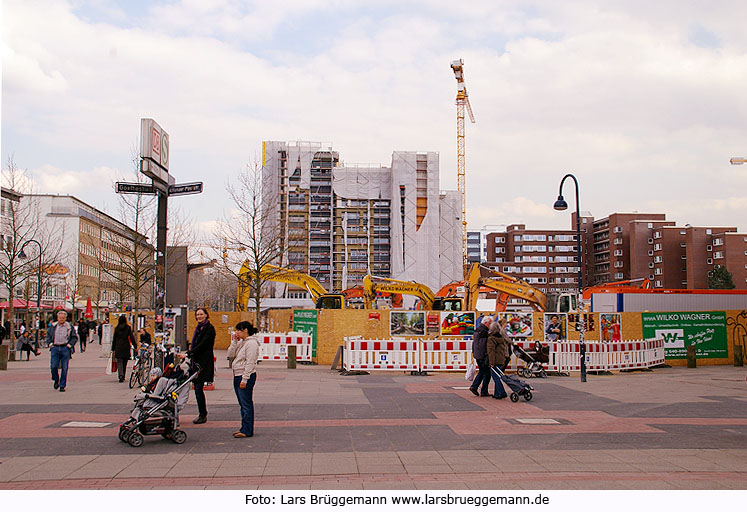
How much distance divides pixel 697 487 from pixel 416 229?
99021 mm

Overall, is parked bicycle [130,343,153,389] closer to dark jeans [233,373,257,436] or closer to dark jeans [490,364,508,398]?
dark jeans [233,373,257,436]

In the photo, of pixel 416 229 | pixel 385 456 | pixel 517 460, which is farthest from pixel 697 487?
pixel 416 229

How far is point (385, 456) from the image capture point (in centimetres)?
789

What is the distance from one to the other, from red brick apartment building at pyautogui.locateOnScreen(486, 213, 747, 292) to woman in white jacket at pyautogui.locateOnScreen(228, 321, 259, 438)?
334 ft

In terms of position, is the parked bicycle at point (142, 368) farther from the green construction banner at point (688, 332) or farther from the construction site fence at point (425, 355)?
the green construction banner at point (688, 332)

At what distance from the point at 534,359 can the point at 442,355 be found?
108 inches

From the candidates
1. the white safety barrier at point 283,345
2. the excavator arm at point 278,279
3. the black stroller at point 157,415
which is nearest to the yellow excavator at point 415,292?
the excavator arm at point 278,279

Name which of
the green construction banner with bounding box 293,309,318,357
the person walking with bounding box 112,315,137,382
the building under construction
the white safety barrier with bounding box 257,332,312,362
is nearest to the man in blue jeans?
the person walking with bounding box 112,315,137,382

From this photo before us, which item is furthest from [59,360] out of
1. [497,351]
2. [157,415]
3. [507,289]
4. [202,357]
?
[507,289]

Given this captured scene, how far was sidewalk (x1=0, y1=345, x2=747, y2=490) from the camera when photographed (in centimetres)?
680

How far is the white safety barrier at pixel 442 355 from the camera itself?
19.6 metres

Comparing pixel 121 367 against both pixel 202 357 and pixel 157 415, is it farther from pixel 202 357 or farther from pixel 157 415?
pixel 157 415

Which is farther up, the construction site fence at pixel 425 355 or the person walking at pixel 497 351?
the person walking at pixel 497 351

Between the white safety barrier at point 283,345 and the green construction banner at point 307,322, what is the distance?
0.48 metres
